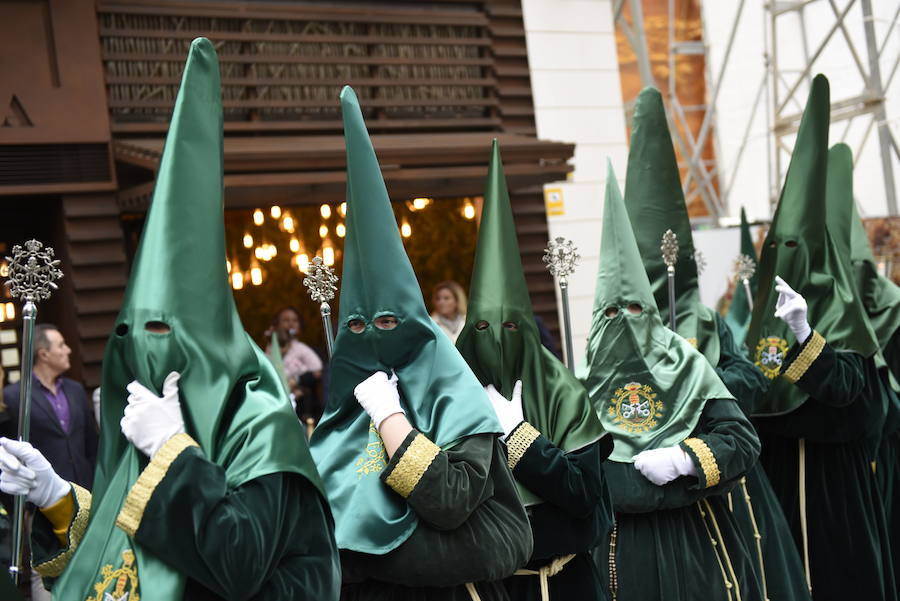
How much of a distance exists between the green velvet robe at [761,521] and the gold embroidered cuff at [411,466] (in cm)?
196

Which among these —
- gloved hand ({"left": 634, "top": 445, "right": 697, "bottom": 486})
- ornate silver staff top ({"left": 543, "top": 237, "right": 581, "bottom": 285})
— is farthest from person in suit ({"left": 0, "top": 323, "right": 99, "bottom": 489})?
gloved hand ({"left": 634, "top": 445, "right": 697, "bottom": 486})

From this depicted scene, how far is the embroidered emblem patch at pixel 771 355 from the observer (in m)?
4.87

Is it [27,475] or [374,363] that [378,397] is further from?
[27,475]

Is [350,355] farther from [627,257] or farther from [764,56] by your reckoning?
[764,56]

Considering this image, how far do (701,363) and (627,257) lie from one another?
0.48 metres

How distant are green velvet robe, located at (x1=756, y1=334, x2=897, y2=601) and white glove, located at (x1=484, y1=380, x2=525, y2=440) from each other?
66.9 inches

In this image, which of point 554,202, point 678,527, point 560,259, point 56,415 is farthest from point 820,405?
point 554,202

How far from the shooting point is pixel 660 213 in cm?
495

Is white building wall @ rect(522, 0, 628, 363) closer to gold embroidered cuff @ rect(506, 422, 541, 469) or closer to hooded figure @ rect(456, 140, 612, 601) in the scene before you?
hooded figure @ rect(456, 140, 612, 601)

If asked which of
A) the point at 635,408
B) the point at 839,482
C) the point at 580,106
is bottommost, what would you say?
the point at 839,482

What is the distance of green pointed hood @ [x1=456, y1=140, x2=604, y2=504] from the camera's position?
350cm

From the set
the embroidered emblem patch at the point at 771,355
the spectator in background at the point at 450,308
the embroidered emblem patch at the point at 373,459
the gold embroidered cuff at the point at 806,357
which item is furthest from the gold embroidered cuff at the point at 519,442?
the spectator in background at the point at 450,308

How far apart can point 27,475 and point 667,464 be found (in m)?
2.11

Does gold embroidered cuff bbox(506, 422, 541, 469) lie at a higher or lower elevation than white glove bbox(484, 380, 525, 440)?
lower
